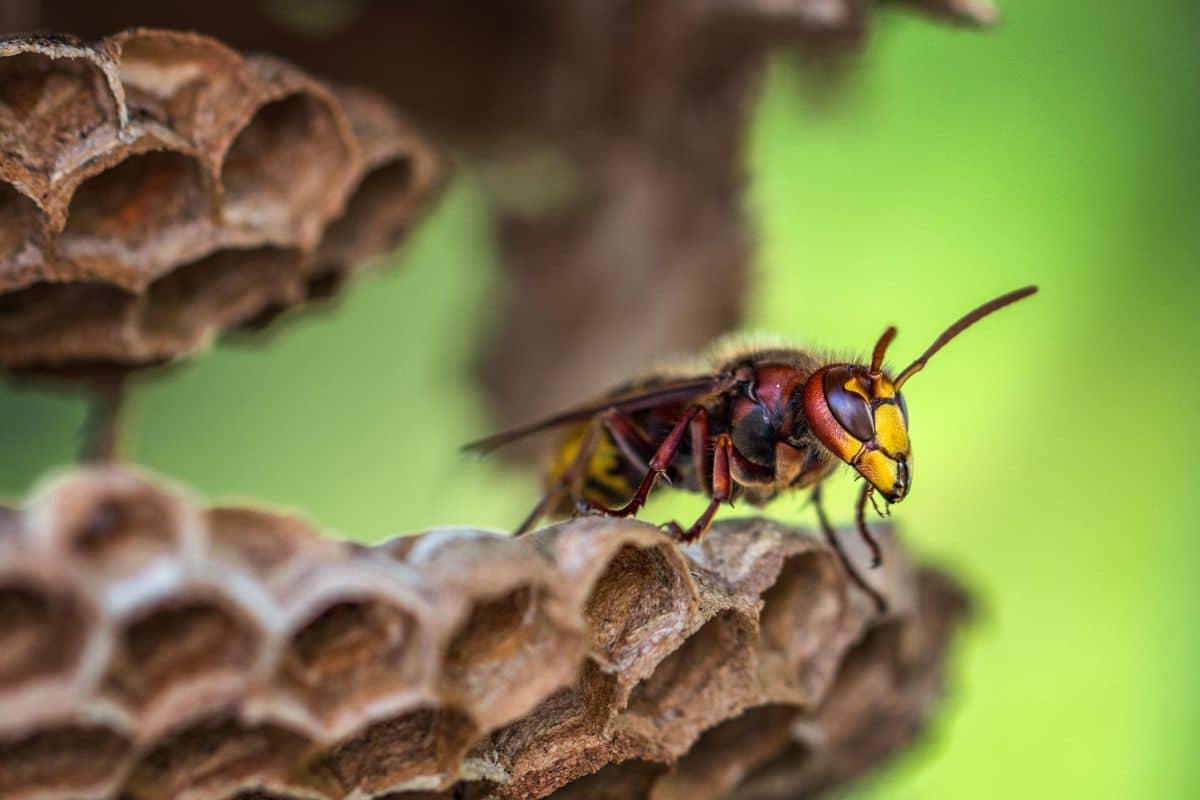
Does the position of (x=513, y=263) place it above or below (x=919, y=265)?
above

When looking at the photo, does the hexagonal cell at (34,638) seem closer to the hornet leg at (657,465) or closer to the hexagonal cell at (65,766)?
the hexagonal cell at (65,766)

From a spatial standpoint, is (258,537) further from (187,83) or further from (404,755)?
(187,83)

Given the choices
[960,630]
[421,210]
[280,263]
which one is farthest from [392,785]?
[960,630]

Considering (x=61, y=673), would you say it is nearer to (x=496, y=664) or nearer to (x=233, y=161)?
(x=496, y=664)

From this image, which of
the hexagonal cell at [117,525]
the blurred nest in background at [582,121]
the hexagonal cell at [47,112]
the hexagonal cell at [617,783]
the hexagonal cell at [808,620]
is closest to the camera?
the hexagonal cell at [117,525]


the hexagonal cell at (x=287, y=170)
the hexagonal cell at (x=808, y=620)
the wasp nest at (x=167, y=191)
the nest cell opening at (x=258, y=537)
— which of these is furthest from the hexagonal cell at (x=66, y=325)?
the hexagonal cell at (x=808, y=620)
